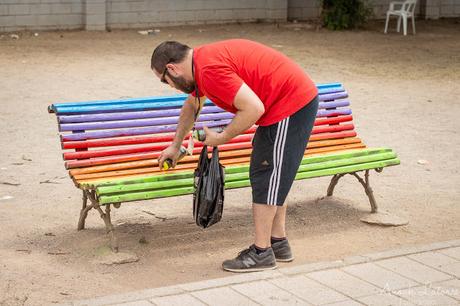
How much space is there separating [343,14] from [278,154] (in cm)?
1307

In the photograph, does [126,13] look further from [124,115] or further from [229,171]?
[229,171]

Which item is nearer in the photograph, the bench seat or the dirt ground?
the dirt ground

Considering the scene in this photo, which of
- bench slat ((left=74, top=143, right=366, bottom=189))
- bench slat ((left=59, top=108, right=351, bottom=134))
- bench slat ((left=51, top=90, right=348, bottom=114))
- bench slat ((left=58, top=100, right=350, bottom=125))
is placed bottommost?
bench slat ((left=74, top=143, right=366, bottom=189))

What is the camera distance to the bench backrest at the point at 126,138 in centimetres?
627

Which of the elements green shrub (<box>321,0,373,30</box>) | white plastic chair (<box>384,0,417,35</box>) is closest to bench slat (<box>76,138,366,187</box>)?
white plastic chair (<box>384,0,417,35</box>)

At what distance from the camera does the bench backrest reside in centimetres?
627

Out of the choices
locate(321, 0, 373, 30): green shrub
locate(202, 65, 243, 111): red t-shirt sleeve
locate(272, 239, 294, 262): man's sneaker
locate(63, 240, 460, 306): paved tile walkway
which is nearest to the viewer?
locate(63, 240, 460, 306): paved tile walkway

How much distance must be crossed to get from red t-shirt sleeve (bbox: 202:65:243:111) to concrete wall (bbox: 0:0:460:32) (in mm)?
11883

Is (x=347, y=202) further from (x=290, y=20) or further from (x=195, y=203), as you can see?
Result: (x=290, y=20)

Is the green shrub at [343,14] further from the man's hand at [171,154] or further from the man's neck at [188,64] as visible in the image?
the man's neck at [188,64]

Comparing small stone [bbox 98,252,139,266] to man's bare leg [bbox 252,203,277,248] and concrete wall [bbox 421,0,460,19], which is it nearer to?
man's bare leg [bbox 252,203,277,248]

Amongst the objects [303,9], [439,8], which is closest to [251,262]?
[303,9]

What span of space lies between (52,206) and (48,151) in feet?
5.58

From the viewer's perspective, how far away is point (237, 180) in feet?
20.9
